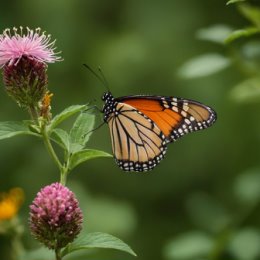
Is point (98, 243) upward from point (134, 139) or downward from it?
downward

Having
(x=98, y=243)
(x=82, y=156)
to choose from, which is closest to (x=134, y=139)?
(x=82, y=156)

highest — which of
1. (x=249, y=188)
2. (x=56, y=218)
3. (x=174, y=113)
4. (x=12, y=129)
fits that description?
(x=174, y=113)

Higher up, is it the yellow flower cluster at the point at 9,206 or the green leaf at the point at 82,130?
the green leaf at the point at 82,130

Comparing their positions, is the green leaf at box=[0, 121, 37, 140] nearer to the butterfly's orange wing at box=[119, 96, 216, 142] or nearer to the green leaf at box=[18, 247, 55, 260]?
the green leaf at box=[18, 247, 55, 260]

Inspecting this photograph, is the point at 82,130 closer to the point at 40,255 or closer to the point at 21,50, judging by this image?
the point at 21,50

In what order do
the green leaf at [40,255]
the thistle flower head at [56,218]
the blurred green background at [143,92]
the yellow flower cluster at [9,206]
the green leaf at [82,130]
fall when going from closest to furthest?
1. the thistle flower head at [56,218]
2. the green leaf at [82,130]
3. the green leaf at [40,255]
4. the yellow flower cluster at [9,206]
5. the blurred green background at [143,92]

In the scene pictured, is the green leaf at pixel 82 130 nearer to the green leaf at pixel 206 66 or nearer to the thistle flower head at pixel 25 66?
the thistle flower head at pixel 25 66

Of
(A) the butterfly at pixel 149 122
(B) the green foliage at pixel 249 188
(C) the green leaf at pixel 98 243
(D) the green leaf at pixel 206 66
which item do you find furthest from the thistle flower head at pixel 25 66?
(B) the green foliage at pixel 249 188
